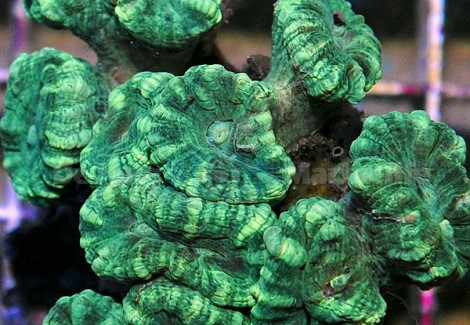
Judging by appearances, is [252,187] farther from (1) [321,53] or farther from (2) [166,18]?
(2) [166,18]

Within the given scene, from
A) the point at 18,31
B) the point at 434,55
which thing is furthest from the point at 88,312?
the point at 434,55

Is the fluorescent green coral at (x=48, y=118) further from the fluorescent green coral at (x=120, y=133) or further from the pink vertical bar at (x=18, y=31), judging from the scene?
the pink vertical bar at (x=18, y=31)

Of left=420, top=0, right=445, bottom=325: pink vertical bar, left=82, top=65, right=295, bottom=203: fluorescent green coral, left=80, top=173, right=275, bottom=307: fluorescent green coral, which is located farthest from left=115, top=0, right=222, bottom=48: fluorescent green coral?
left=420, top=0, right=445, bottom=325: pink vertical bar

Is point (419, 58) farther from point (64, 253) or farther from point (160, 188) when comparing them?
point (160, 188)

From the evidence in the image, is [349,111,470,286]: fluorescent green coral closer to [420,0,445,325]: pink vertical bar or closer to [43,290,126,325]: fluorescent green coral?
[43,290,126,325]: fluorescent green coral

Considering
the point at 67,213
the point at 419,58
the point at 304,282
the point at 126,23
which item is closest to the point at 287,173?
the point at 304,282

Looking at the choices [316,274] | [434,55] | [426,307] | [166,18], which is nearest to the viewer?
[316,274]
